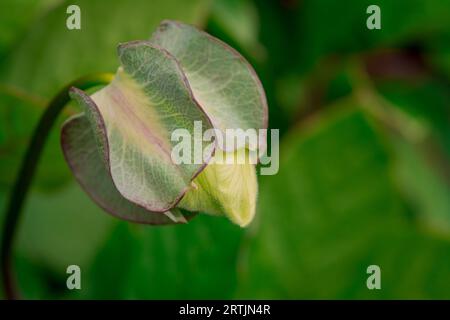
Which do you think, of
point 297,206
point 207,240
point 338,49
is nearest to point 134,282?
point 207,240

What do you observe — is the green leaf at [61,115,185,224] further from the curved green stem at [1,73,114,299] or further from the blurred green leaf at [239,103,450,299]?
the blurred green leaf at [239,103,450,299]

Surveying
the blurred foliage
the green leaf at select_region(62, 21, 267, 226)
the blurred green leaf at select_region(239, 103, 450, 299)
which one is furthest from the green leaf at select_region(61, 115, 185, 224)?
the blurred green leaf at select_region(239, 103, 450, 299)

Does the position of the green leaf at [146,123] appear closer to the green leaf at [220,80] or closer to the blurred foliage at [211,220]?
the green leaf at [220,80]

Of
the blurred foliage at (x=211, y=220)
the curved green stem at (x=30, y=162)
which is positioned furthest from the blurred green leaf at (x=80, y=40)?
the curved green stem at (x=30, y=162)

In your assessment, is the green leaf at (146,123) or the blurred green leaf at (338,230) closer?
the green leaf at (146,123)

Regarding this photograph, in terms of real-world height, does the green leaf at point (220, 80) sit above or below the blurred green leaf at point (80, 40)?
below

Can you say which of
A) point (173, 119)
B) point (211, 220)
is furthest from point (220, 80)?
point (211, 220)
